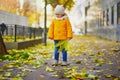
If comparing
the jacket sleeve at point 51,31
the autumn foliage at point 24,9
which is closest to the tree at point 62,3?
Answer: the jacket sleeve at point 51,31

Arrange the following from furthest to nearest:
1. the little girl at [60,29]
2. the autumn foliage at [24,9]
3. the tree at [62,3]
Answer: the autumn foliage at [24,9], the tree at [62,3], the little girl at [60,29]

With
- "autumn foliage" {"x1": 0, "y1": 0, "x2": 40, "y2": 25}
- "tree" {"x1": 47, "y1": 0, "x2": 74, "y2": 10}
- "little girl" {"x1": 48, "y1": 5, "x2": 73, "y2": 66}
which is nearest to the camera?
"little girl" {"x1": 48, "y1": 5, "x2": 73, "y2": 66}

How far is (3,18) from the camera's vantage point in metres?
42.8

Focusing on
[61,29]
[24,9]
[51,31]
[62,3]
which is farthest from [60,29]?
[24,9]

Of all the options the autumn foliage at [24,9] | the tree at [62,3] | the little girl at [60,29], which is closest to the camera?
the little girl at [60,29]

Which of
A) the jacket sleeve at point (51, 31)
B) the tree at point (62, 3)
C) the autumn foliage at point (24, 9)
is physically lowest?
the jacket sleeve at point (51, 31)

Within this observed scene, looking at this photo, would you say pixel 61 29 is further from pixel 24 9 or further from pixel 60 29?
pixel 24 9

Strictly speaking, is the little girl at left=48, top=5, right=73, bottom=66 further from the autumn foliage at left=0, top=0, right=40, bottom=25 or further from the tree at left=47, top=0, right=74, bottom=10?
A: the autumn foliage at left=0, top=0, right=40, bottom=25

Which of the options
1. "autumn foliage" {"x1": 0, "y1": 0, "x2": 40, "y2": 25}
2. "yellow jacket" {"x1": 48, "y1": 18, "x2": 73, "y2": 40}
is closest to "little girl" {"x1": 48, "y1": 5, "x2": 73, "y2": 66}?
"yellow jacket" {"x1": 48, "y1": 18, "x2": 73, "y2": 40}

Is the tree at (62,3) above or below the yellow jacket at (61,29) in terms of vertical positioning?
above

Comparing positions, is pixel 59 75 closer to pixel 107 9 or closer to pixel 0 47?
pixel 0 47

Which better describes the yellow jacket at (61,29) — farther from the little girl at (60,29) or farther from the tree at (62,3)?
the tree at (62,3)

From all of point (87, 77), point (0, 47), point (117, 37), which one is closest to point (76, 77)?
point (87, 77)

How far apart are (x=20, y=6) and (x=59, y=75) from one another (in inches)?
3393
